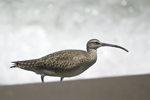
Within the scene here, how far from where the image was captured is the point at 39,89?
282 cm

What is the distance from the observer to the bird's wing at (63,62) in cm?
441

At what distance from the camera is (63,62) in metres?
4.45

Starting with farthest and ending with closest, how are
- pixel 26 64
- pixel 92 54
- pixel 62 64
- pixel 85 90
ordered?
pixel 92 54 < pixel 26 64 < pixel 62 64 < pixel 85 90

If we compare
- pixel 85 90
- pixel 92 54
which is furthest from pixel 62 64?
pixel 85 90

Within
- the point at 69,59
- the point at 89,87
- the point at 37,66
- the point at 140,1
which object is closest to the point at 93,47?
the point at 69,59

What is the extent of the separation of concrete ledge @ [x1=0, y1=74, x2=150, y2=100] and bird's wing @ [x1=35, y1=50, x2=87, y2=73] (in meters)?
1.44

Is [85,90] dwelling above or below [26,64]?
below

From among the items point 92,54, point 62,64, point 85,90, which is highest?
point 92,54

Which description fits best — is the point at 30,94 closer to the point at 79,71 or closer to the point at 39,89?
the point at 39,89

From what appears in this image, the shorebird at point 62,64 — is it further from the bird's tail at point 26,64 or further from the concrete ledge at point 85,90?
the concrete ledge at point 85,90

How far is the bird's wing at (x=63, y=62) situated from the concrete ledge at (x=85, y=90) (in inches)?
56.6

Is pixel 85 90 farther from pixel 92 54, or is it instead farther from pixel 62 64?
pixel 92 54

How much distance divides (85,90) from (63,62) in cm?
174

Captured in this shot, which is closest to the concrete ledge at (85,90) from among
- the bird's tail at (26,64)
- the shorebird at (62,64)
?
the shorebird at (62,64)
